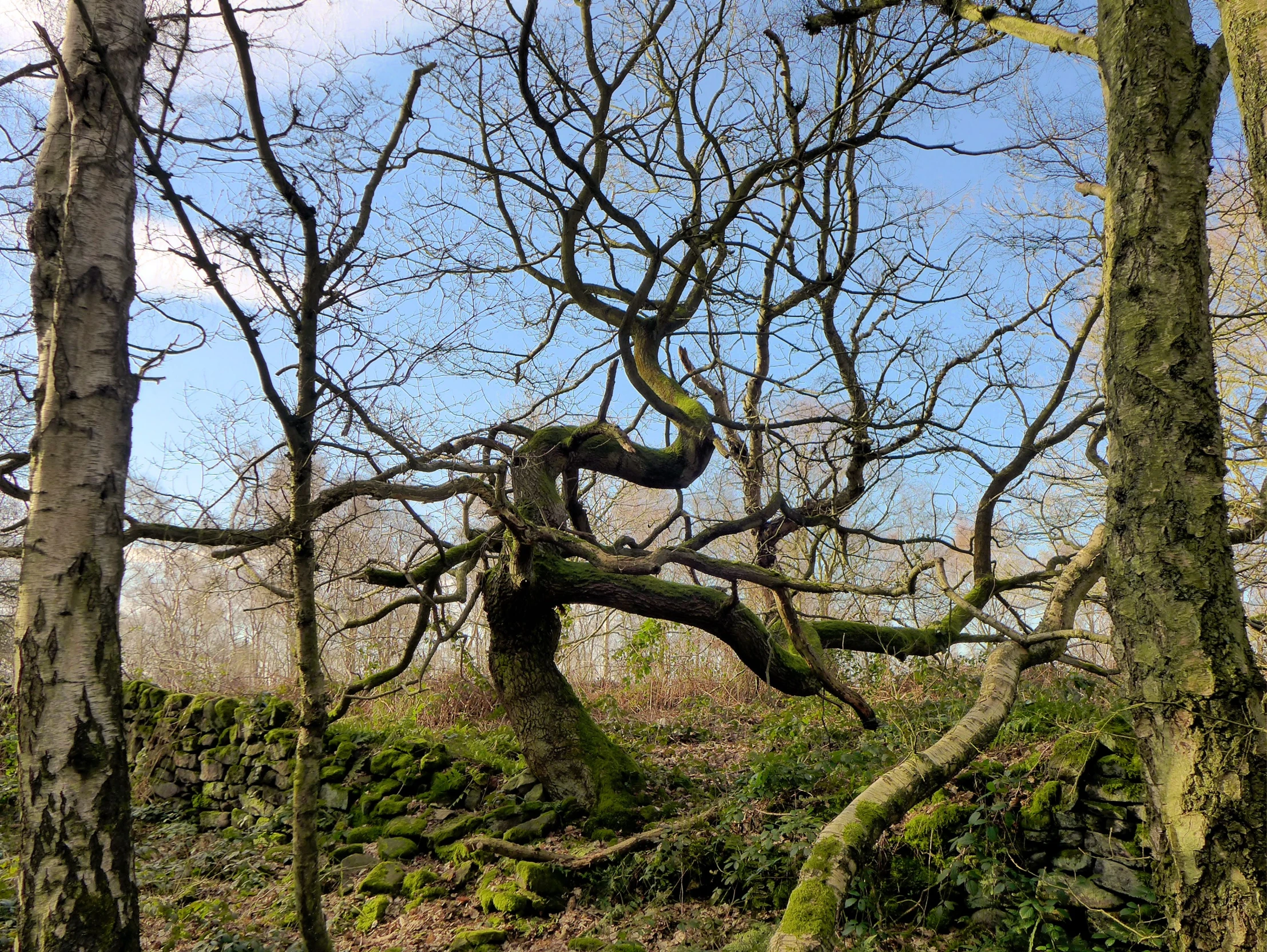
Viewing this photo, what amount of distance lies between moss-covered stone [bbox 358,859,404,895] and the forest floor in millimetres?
89

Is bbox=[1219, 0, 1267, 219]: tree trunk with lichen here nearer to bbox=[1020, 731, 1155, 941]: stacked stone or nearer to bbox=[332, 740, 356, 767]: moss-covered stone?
bbox=[1020, 731, 1155, 941]: stacked stone

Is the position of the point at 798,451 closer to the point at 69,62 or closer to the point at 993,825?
the point at 993,825

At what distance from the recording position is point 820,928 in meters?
2.85

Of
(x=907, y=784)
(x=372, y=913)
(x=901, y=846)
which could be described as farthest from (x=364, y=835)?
(x=907, y=784)

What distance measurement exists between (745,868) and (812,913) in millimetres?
1947

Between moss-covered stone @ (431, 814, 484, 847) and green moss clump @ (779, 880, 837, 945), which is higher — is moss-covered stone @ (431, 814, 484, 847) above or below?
below

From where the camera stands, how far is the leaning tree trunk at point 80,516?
318 cm

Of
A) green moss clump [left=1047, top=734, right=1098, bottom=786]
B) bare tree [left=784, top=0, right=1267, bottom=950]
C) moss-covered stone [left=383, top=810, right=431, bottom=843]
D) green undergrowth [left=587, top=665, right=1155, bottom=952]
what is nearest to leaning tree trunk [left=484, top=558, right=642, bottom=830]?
green undergrowth [left=587, top=665, right=1155, bottom=952]

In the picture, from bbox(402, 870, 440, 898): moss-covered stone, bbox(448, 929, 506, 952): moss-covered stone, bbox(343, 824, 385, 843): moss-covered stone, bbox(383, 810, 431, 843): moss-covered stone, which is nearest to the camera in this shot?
bbox(448, 929, 506, 952): moss-covered stone

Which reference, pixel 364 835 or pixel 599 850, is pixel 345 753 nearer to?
pixel 364 835

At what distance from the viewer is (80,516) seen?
3.49m

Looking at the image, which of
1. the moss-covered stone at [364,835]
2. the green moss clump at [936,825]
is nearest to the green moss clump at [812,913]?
the green moss clump at [936,825]

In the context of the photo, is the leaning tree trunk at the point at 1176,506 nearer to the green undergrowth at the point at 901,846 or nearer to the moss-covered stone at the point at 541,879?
the green undergrowth at the point at 901,846

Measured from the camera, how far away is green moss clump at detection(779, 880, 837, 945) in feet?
9.32
